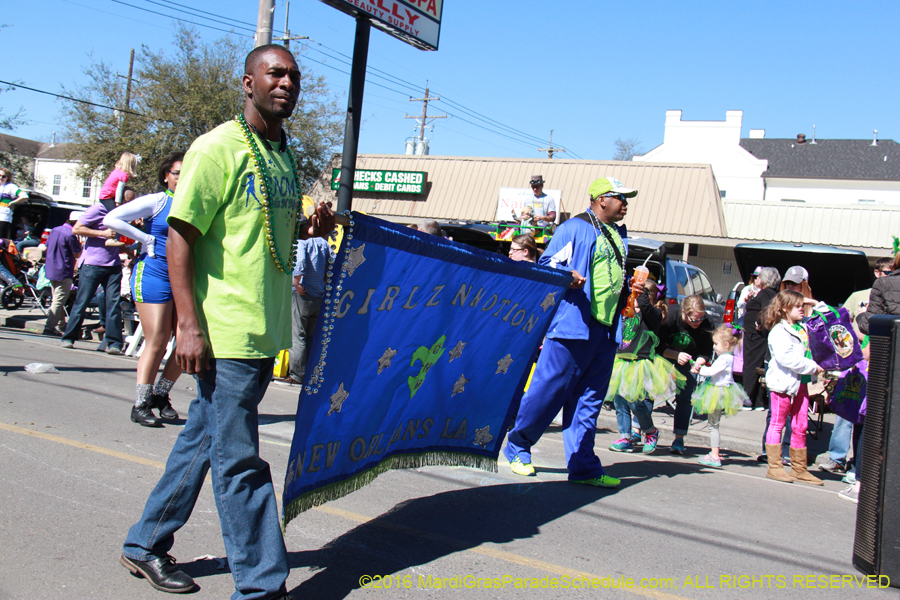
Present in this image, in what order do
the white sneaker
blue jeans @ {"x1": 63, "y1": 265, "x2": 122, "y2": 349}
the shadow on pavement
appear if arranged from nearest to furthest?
the shadow on pavement < the white sneaker < blue jeans @ {"x1": 63, "y1": 265, "x2": 122, "y2": 349}

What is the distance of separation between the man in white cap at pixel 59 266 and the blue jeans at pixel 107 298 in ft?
3.80

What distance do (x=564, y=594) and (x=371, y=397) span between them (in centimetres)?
122

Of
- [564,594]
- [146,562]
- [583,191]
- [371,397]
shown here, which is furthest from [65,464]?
[583,191]

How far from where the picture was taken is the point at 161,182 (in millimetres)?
5141

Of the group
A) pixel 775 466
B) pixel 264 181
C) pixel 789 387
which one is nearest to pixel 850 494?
pixel 775 466

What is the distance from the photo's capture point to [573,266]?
194 inches

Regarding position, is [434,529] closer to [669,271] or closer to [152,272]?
[152,272]

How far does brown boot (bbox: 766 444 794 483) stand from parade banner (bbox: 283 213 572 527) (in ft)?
9.29

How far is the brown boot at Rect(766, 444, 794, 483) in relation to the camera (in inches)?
243

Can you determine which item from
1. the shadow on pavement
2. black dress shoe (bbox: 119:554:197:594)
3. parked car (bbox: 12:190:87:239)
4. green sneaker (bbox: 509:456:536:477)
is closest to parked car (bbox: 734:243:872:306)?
green sneaker (bbox: 509:456:536:477)

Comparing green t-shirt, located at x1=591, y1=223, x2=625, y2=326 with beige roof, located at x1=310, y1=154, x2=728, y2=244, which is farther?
beige roof, located at x1=310, y1=154, x2=728, y2=244

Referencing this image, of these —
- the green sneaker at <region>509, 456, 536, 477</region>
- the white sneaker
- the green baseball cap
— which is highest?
the green baseball cap

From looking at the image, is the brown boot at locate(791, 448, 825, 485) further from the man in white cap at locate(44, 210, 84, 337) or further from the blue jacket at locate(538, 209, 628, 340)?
the man in white cap at locate(44, 210, 84, 337)

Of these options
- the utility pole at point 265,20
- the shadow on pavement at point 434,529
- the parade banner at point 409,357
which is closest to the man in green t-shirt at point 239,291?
the parade banner at point 409,357
